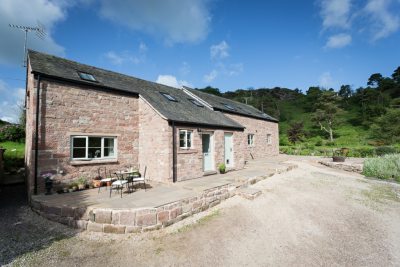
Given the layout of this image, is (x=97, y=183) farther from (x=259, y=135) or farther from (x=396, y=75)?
(x=396, y=75)

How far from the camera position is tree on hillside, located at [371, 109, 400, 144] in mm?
27516

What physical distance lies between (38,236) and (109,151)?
5199 mm

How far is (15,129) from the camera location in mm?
21734

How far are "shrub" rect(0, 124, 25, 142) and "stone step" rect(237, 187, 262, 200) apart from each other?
80.1ft

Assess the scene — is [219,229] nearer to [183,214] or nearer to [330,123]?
[183,214]

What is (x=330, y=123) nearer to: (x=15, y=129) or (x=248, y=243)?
(x=248, y=243)

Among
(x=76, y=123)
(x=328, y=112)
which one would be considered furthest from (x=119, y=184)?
(x=328, y=112)

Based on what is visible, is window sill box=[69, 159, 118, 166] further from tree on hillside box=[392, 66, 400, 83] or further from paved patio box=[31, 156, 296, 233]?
tree on hillside box=[392, 66, 400, 83]

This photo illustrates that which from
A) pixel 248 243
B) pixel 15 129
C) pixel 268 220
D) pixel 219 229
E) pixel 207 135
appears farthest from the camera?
pixel 15 129

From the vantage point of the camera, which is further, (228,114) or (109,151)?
(228,114)

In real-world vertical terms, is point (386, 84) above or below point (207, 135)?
above

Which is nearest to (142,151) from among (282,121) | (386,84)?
(282,121)

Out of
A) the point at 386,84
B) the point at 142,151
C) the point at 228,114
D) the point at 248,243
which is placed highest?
the point at 386,84

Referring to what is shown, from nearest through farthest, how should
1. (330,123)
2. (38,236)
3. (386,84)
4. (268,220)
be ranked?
1. (38,236)
2. (268,220)
3. (330,123)
4. (386,84)
